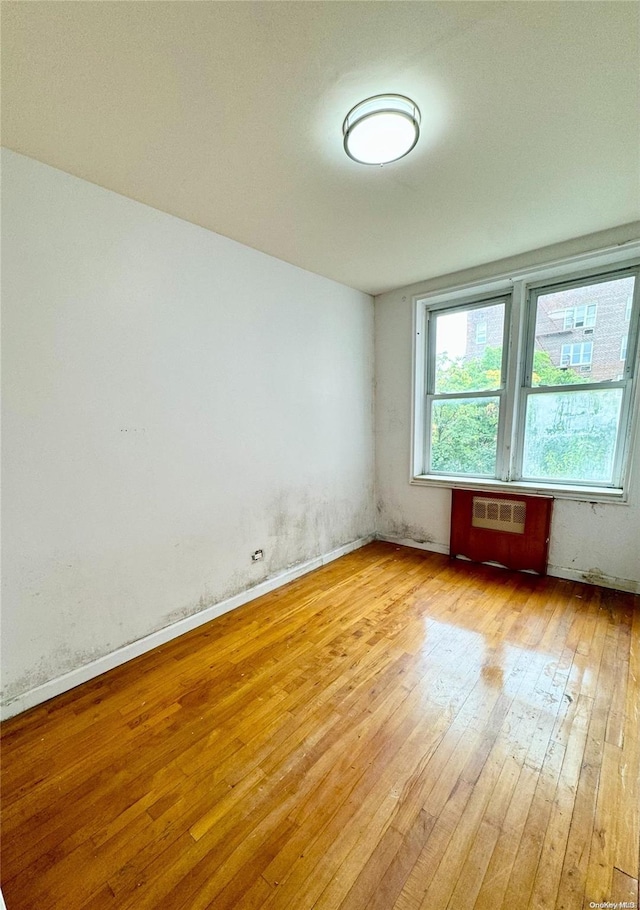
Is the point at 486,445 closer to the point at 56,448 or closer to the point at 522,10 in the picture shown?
the point at 522,10

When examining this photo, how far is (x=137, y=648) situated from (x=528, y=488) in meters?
3.21

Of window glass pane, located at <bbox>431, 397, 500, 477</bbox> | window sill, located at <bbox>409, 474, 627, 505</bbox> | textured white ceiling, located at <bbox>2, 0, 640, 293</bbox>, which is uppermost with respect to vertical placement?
textured white ceiling, located at <bbox>2, 0, 640, 293</bbox>

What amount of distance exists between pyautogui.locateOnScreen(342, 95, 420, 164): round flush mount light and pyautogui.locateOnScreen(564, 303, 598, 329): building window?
6.90 feet

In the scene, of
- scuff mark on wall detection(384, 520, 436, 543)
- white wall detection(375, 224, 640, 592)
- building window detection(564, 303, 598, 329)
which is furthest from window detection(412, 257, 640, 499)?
scuff mark on wall detection(384, 520, 436, 543)

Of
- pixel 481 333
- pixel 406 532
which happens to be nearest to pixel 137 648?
pixel 406 532

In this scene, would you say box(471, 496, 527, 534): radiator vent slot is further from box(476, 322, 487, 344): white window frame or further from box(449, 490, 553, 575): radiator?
box(476, 322, 487, 344): white window frame

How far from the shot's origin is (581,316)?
2848mm

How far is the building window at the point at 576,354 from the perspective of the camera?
282 cm

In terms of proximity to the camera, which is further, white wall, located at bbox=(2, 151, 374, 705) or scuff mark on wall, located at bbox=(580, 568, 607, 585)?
scuff mark on wall, located at bbox=(580, 568, 607, 585)

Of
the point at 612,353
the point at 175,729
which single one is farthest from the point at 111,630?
the point at 612,353

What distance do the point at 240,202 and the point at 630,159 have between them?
2.07m

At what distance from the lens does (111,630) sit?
201 centimetres

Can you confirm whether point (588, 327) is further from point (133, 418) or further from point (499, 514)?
point (133, 418)

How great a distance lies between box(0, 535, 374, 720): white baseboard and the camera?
1.72 meters
